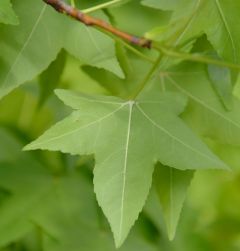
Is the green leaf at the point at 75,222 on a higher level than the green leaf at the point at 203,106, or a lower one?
lower

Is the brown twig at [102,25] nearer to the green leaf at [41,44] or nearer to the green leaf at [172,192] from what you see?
the green leaf at [41,44]

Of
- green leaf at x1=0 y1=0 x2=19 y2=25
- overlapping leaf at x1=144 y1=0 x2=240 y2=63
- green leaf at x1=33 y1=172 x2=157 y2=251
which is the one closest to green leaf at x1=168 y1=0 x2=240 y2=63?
overlapping leaf at x1=144 y1=0 x2=240 y2=63

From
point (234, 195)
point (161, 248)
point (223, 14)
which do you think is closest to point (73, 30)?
point (223, 14)

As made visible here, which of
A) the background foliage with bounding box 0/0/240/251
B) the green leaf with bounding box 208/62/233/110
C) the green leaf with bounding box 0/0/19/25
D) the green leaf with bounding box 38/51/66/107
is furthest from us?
the green leaf with bounding box 38/51/66/107

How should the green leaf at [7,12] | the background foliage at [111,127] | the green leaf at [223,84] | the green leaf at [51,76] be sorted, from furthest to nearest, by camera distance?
the green leaf at [51,76] < the green leaf at [223,84] < the background foliage at [111,127] < the green leaf at [7,12]

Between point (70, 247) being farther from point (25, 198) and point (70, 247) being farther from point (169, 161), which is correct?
point (169, 161)

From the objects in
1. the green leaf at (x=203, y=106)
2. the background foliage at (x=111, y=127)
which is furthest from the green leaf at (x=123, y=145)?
the green leaf at (x=203, y=106)

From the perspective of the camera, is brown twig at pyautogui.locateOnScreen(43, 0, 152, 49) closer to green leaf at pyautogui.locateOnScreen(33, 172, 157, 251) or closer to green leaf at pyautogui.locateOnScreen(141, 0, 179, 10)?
green leaf at pyautogui.locateOnScreen(141, 0, 179, 10)
